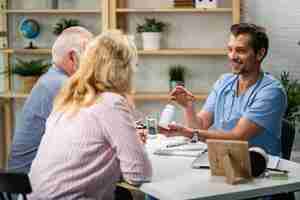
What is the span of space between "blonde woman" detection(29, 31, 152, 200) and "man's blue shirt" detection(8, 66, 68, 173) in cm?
45

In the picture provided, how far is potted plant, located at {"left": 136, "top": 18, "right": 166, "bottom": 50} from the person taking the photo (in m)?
4.67

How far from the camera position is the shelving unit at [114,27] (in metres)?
4.61

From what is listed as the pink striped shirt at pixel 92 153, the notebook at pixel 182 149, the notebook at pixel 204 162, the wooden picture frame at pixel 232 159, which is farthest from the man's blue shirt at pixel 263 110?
the pink striped shirt at pixel 92 153

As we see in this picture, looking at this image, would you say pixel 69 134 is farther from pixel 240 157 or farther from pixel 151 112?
pixel 151 112

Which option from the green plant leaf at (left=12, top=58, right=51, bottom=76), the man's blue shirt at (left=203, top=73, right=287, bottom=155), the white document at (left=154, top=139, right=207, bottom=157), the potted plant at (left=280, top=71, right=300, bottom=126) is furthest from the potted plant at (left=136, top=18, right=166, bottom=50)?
the white document at (left=154, top=139, right=207, bottom=157)

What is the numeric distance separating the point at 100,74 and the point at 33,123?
0.62 meters

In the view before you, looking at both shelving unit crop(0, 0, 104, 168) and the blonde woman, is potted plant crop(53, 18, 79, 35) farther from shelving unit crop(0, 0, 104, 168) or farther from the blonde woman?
the blonde woman

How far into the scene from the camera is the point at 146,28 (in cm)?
471

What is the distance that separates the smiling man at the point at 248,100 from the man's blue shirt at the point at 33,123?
0.58 m

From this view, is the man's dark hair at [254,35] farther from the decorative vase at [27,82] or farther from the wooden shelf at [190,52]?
the decorative vase at [27,82]

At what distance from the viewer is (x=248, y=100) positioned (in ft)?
9.90

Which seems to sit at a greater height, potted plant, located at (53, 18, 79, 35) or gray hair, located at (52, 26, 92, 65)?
potted plant, located at (53, 18, 79, 35)

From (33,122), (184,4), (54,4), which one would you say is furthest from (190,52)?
(33,122)

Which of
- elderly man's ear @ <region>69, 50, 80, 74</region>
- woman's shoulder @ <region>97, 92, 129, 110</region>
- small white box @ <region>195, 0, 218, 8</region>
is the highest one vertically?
small white box @ <region>195, 0, 218, 8</region>
